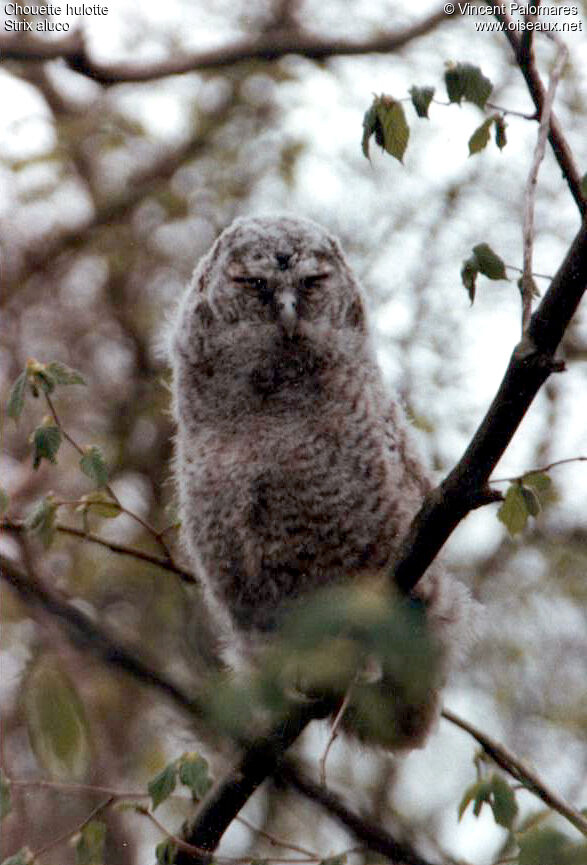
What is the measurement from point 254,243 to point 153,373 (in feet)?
11.0

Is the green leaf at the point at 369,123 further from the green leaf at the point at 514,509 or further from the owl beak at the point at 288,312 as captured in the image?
the owl beak at the point at 288,312

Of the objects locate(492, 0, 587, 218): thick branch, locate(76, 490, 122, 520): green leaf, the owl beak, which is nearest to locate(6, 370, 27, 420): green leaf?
locate(76, 490, 122, 520): green leaf

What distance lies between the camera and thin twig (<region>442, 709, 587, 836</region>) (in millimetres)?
2188

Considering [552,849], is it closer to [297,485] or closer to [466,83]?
[466,83]

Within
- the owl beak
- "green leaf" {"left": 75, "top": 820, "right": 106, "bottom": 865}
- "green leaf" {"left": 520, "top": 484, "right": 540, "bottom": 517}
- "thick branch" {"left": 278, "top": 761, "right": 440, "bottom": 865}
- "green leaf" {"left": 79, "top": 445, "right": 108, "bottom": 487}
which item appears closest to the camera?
"thick branch" {"left": 278, "top": 761, "right": 440, "bottom": 865}

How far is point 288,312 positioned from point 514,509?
1.06 m

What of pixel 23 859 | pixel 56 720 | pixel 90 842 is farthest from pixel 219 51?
pixel 56 720

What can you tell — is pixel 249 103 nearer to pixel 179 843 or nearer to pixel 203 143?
pixel 203 143

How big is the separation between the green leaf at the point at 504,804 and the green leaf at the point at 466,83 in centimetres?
126

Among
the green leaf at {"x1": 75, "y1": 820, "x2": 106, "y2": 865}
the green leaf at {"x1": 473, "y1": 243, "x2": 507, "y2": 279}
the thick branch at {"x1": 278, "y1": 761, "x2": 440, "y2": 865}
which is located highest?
the green leaf at {"x1": 473, "y1": 243, "x2": 507, "y2": 279}

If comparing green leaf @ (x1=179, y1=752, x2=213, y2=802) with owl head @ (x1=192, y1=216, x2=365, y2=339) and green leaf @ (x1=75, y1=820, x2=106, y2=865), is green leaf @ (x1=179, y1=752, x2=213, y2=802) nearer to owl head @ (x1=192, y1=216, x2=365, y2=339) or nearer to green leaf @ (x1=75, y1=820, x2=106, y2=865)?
green leaf @ (x1=75, y1=820, x2=106, y2=865)

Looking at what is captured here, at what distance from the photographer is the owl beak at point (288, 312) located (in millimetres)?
2898

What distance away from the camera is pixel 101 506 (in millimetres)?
2584

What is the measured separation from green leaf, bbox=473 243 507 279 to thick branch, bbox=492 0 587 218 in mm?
189
